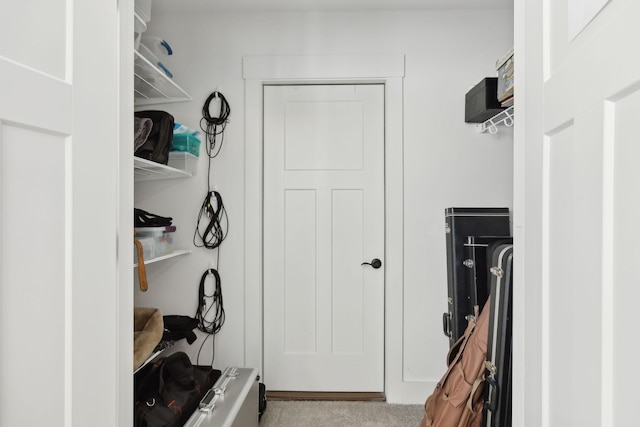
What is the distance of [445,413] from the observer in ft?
5.63

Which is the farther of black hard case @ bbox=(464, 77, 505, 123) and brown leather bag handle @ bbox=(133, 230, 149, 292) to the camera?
black hard case @ bbox=(464, 77, 505, 123)

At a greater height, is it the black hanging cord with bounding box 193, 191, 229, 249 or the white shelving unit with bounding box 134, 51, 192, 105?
the white shelving unit with bounding box 134, 51, 192, 105

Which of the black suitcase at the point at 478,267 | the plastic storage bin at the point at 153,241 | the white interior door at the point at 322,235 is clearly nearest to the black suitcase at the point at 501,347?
the black suitcase at the point at 478,267

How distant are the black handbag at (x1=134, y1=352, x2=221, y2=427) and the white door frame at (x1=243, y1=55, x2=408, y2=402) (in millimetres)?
670

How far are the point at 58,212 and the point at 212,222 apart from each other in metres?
1.86

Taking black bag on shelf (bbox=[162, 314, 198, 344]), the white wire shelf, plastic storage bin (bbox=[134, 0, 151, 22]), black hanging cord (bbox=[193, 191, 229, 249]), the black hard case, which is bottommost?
black bag on shelf (bbox=[162, 314, 198, 344])

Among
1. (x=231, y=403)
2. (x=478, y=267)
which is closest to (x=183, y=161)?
(x=231, y=403)

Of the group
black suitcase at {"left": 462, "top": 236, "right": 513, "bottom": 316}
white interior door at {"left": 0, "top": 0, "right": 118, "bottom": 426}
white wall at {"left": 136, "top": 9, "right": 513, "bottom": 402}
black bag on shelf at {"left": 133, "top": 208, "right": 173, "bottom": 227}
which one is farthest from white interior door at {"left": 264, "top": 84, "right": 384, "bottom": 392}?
white interior door at {"left": 0, "top": 0, "right": 118, "bottom": 426}
